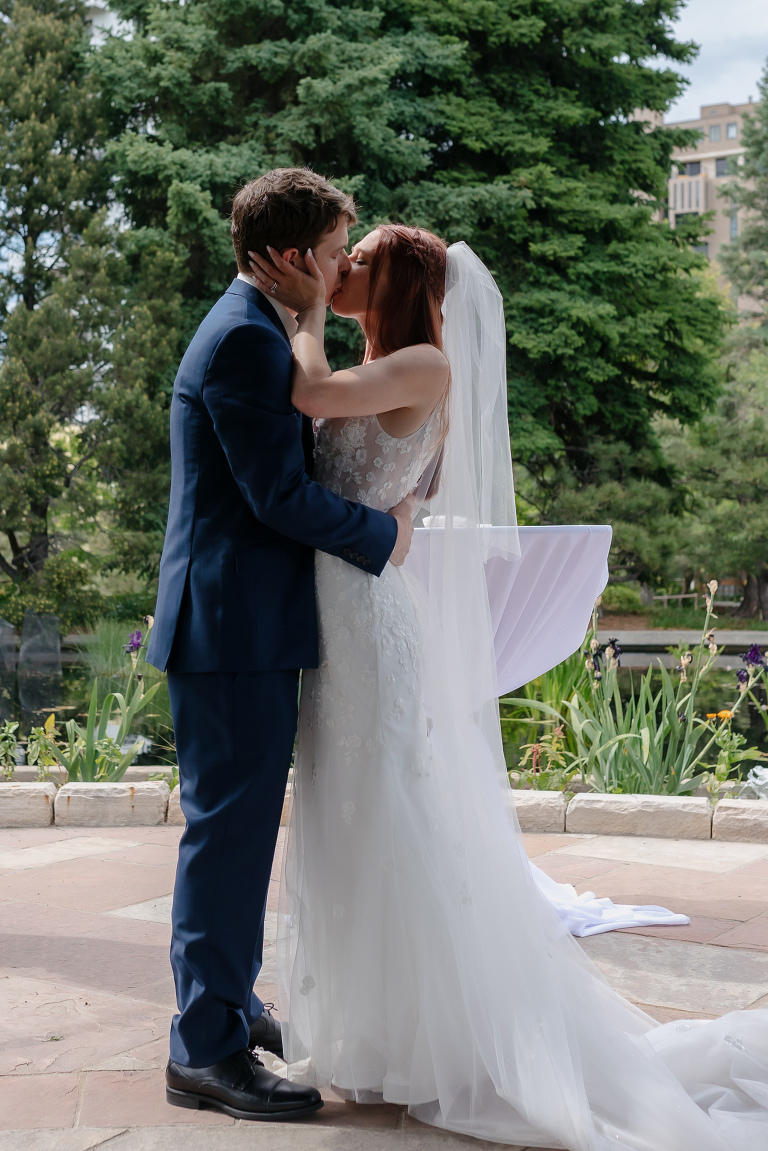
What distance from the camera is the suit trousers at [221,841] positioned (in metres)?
2.23

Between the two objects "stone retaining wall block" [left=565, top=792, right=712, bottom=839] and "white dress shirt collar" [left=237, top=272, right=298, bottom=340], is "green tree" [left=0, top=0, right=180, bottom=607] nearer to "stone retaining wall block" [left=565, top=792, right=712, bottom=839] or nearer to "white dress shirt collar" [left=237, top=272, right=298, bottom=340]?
"stone retaining wall block" [left=565, top=792, right=712, bottom=839]

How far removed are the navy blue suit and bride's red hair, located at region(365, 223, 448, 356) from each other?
0.29m

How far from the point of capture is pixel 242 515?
2.23 m

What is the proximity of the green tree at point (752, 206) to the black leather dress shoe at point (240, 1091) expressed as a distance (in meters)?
30.5

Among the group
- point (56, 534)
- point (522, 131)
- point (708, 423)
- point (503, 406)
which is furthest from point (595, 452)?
point (503, 406)

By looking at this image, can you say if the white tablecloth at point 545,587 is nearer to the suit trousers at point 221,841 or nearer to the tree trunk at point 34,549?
the suit trousers at point 221,841

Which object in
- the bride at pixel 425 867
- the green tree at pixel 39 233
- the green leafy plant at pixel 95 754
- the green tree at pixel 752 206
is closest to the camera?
the bride at pixel 425 867

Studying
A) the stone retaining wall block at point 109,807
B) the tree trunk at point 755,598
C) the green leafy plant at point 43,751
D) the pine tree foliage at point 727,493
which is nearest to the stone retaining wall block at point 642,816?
the stone retaining wall block at point 109,807

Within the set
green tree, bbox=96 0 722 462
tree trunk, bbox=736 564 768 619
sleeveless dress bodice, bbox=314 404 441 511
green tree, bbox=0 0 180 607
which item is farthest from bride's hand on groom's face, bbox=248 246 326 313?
tree trunk, bbox=736 564 768 619

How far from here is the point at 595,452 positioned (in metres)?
18.5

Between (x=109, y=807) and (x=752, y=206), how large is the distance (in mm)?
30088

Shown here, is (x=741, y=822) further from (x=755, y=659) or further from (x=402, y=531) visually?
(x=402, y=531)

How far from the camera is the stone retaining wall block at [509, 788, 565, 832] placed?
4.95m

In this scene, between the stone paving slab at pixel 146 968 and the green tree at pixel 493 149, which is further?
the green tree at pixel 493 149
